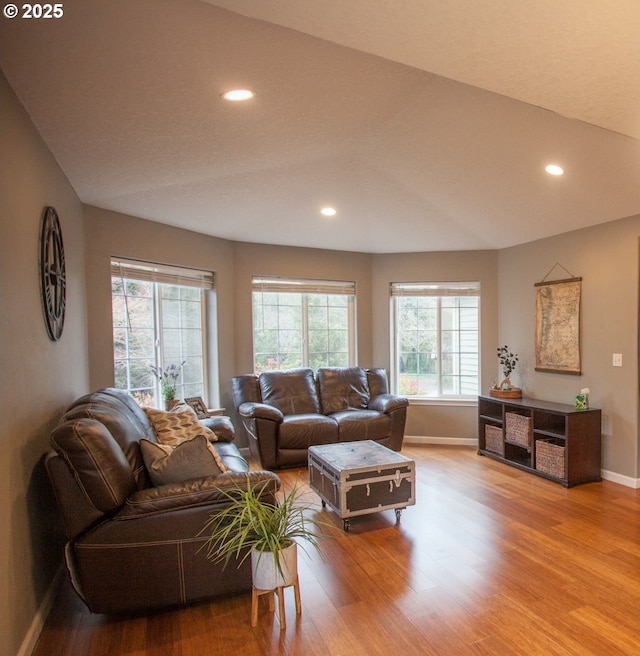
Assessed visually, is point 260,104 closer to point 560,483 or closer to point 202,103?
point 202,103

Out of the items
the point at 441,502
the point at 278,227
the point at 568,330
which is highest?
the point at 278,227

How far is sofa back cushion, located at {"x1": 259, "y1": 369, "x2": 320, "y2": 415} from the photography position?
15.9ft

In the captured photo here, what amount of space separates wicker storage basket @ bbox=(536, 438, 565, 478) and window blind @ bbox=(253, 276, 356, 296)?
273 cm

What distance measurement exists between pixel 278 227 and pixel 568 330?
3057 millimetres

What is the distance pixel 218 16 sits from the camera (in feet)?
5.49

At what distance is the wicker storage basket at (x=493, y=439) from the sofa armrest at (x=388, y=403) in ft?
2.99

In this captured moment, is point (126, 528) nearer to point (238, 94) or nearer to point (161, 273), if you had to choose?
point (238, 94)

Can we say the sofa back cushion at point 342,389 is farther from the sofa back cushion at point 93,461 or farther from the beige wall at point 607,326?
the sofa back cushion at point 93,461

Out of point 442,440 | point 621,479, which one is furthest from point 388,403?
point 621,479

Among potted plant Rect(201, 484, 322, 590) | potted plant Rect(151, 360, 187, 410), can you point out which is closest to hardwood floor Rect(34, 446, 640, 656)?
potted plant Rect(201, 484, 322, 590)

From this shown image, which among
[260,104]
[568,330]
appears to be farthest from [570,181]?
[260,104]

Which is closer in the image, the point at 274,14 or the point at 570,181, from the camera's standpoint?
the point at 274,14

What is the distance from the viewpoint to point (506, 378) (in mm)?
4832

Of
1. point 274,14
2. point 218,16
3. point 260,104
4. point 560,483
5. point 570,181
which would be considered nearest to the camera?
point 274,14
